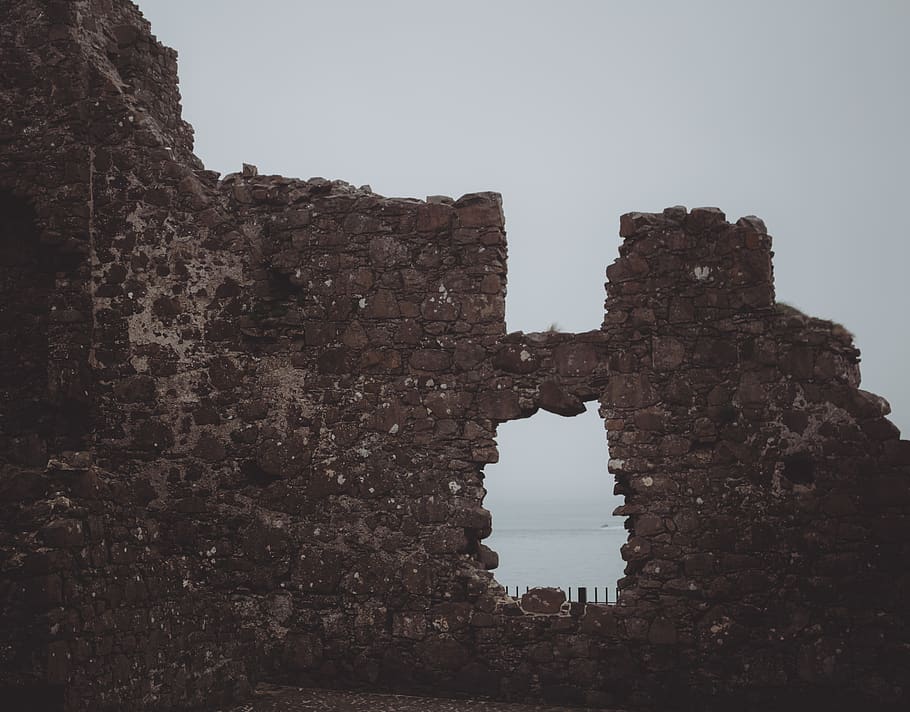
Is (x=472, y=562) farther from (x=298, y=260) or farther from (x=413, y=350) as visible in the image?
(x=298, y=260)

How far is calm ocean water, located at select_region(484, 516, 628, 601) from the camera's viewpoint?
41.9 ft

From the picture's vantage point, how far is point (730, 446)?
7.55 metres

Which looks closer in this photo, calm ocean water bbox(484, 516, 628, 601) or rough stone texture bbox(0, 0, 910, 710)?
rough stone texture bbox(0, 0, 910, 710)

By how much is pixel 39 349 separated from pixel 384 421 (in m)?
3.06

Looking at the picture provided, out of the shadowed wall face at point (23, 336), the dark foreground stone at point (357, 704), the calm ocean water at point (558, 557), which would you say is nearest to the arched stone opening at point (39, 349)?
the shadowed wall face at point (23, 336)

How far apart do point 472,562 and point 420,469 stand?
0.86m

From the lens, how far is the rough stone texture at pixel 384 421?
23.8 ft

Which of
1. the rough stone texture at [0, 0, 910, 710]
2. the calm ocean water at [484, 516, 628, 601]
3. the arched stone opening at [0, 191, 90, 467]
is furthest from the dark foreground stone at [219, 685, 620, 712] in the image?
the arched stone opening at [0, 191, 90, 467]

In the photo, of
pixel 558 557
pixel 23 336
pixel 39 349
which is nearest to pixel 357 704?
pixel 39 349

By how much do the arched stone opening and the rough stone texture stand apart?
0.03 metres

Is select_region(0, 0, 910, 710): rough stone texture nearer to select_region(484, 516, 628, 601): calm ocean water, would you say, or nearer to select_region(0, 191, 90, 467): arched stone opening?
select_region(0, 191, 90, 467): arched stone opening

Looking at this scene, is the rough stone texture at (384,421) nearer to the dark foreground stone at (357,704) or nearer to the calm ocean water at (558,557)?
the dark foreground stone at (357,704)

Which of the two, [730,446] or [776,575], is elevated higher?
[730,446]

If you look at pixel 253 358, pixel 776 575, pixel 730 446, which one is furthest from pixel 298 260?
pixel 776 575
